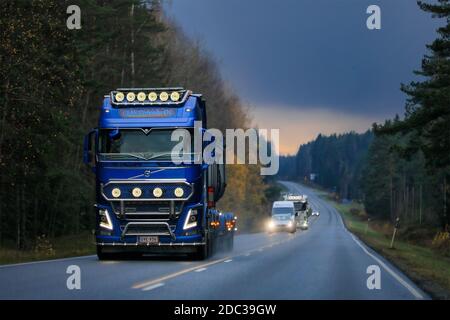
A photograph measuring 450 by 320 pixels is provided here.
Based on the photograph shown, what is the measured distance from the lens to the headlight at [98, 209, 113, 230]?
62.2ft

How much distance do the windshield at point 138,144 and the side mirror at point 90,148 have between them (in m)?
0.19

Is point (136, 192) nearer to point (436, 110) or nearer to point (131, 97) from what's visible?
point (131, 97)

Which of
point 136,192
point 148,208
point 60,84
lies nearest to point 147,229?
point 148,208

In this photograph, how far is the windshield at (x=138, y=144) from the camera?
18.9 metres

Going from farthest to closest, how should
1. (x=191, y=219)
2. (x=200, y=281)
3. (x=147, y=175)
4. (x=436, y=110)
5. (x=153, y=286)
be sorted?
1. (x=436, y=110)
2. (x=191, y=219)
3. (x=147, y=175)
4. (x=200, y=281)
5. (x=153, y=286)

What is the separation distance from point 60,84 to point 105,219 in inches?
260

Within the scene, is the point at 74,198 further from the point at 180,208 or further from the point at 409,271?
the point at 409,271

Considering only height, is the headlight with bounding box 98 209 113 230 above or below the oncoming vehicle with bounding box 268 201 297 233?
above

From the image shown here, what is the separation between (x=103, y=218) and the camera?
1905 centimetres

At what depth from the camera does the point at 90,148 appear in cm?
1922

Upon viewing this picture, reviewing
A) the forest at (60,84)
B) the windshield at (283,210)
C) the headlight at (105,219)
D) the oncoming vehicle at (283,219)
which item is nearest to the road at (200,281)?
the headlight at (105,219)

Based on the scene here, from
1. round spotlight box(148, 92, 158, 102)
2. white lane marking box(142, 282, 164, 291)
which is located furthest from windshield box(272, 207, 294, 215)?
white lane marking box(142, 282, 164, 291)

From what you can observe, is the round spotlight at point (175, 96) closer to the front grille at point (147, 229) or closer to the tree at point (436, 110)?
the front grille at point (147, 229)

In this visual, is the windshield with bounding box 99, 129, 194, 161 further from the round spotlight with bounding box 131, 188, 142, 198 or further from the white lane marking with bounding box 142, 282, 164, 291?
the white lane marking with bounding box 142, 282, 164, 291
